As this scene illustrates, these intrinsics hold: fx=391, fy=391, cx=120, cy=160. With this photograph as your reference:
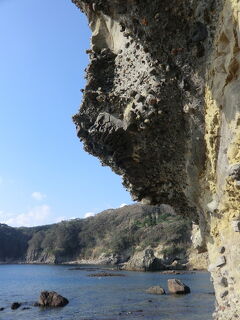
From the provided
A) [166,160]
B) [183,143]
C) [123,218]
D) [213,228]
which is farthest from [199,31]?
[123,218]

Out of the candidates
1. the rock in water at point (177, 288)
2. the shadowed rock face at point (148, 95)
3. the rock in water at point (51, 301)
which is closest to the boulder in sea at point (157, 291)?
the rock in water at point (177, 288)

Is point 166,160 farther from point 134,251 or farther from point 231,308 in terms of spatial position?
point 134,251

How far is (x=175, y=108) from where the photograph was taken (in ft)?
28.9

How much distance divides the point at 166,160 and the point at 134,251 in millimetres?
107021

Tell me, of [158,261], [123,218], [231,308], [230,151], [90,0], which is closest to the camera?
[230,151]

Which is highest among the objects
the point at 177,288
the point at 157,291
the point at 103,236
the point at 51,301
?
the point at 103,236

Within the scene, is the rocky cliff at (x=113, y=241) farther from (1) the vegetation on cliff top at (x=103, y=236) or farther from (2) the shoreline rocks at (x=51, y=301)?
(2) the shoreline rocks at (x=51, y=301)

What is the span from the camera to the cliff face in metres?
7.46

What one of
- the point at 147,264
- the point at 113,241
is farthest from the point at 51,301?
the point at 113,241

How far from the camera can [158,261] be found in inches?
3093

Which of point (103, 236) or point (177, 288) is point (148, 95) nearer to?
point (177, 288)

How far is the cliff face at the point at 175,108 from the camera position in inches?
294

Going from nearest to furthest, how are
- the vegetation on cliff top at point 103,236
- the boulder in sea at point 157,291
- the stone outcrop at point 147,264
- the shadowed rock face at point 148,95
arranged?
the shadowed rock face at point 148,95, the boulder in sea at point 157,291, the stone outcrop at point 147,264, the vegetation on cliff top at point 103,236

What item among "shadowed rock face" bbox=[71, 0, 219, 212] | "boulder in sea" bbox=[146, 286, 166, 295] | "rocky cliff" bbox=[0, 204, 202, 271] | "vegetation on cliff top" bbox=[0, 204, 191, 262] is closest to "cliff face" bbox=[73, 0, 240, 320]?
"shadowed rock face" bbox=[71, 0, 219, 212]
